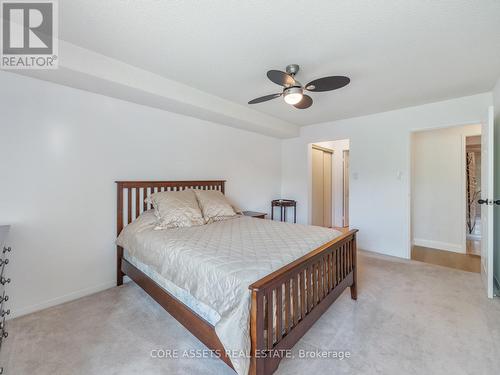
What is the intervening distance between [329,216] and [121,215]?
495cm

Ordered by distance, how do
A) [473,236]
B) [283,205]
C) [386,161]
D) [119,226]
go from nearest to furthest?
[119,226], [386,161], [473,236], [283,205]

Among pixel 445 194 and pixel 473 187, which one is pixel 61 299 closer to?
pixel 445 194

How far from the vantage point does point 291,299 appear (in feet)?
5.08

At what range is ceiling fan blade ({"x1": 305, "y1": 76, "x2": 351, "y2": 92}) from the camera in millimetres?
2008

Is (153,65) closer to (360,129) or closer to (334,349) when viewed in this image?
(334,349)

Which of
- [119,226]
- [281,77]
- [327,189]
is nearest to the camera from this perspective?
[281,77]

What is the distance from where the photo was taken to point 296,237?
7.16ft

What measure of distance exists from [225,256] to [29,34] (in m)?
2.35

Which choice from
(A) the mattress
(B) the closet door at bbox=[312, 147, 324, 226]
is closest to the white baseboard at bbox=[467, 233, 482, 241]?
(B) the closet door at bbox=[312, 147, 324, 226]

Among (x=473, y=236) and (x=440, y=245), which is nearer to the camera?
(x=440, y=245)

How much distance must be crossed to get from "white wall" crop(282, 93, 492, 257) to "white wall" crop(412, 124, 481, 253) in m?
0.80

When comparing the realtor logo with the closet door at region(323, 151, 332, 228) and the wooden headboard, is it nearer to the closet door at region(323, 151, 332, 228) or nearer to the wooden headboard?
the wooden headboard

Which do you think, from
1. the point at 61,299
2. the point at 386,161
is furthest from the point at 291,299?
the point at 386,161

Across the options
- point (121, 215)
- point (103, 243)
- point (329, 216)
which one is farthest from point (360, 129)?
point (103, 243)
